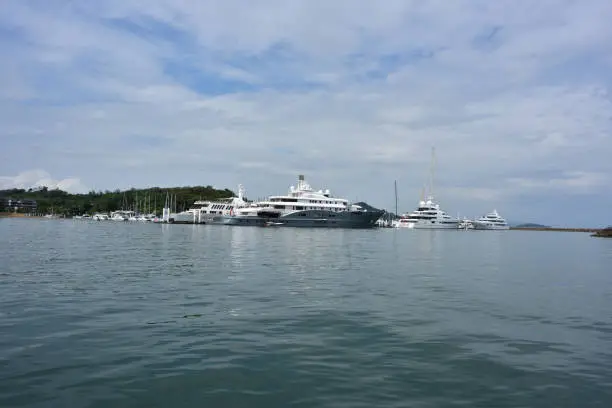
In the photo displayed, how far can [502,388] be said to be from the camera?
8047 mm

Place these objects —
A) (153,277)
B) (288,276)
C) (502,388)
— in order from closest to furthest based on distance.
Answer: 1. (502,388)
2. (153,277)
3. (288,276)

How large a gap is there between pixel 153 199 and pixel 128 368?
196801 millimetres

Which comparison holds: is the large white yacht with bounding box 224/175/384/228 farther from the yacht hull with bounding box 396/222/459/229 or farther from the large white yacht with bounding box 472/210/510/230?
the large white yacht with bounding box 472/210/510/230

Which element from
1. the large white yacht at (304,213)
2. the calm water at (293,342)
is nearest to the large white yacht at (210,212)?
the large white yacht at (304,213)

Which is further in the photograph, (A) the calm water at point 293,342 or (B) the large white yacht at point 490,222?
(B) the large white yacht at point 490,222

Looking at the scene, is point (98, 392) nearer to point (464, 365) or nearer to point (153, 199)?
point (464, 365)

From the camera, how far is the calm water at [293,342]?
757 centimetres

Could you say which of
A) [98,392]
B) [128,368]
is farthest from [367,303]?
[98,392]

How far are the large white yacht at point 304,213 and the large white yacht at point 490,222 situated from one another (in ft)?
199

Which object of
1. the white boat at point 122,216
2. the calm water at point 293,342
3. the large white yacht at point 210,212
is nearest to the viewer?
the calm water at point 293,342

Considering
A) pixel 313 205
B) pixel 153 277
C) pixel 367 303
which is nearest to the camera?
pixel 367 303

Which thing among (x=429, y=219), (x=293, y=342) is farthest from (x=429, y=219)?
(x=293, y=342)

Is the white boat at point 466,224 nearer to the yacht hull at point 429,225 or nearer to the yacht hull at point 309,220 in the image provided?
the yacht hull at point 429,225

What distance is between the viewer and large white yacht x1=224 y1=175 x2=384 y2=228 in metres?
111
